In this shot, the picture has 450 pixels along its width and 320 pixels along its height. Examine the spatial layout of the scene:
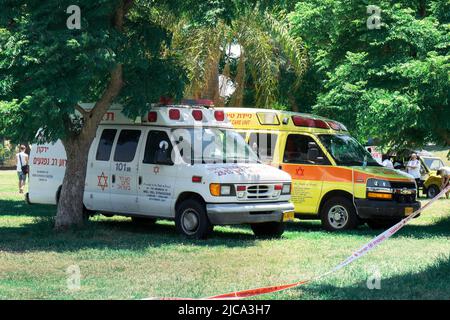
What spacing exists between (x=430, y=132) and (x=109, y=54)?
8.09 metres

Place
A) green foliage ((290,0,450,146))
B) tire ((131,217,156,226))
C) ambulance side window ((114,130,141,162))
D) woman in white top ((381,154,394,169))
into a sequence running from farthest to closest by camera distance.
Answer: woman in white top ((381,154,394,169)) < tire ((131,217,156,226)) < green foliage ((290,0,450,146)) < ambulance side window ((114,130,141,162))

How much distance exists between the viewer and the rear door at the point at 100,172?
631 inches

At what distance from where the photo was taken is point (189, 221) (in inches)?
576

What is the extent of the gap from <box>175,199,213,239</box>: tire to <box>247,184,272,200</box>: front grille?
A: 2.82 ft

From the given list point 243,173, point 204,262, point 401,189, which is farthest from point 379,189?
point 204,262

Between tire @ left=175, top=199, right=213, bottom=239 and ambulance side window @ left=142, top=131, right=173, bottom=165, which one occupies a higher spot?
ambulance side window @ left=142, top=131, right=173, bottom=165

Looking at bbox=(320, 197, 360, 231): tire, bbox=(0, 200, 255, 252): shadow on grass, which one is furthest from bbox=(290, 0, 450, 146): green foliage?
bbox=(0, 200, 255, 252): shadow on grass

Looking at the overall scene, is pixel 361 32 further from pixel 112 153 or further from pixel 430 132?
pixel 112 153

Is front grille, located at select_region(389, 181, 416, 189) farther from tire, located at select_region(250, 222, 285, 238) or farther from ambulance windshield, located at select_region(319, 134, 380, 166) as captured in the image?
tire, located at select_region(250, 222, 285, 238)

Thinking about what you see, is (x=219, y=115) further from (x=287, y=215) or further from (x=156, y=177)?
(x=287, y=215)

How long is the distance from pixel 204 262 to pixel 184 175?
312cm

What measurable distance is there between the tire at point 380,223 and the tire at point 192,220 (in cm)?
458

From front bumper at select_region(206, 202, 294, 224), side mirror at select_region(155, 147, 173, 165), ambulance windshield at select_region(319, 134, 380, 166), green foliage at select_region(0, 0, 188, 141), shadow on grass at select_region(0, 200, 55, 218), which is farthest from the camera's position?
shadow on grass at select_region(0, 200, 55, 218)

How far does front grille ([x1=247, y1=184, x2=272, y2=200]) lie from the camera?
1451cm
